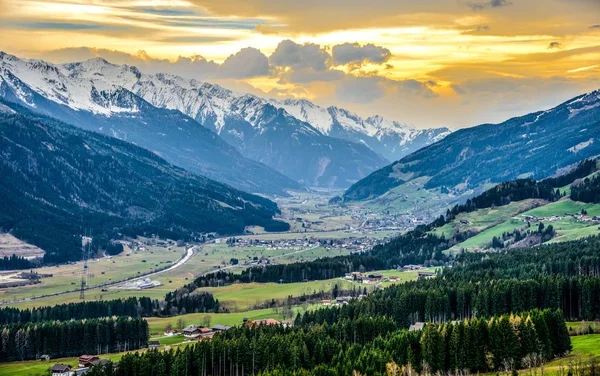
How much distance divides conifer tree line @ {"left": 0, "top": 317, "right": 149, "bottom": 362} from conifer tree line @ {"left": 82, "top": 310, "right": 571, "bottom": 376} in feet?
101

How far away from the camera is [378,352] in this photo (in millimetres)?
97938

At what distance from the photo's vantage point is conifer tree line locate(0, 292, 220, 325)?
532 feet

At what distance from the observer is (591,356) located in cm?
8894

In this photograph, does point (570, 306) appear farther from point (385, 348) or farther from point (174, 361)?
point (174, 361)

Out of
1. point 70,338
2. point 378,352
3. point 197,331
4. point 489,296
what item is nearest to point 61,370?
point 70,338

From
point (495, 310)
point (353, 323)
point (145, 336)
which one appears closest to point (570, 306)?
point (495, 310)

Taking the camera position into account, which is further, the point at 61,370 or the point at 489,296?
the point at 489,296

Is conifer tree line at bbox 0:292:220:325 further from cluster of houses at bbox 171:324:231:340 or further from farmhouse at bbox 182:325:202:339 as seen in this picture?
farmhouse at bbox 182:325:202:339

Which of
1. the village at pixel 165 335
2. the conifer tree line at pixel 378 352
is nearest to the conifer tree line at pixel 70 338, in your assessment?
the village at pixel 165 335

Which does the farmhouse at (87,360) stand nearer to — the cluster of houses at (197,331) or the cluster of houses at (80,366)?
the cluster of houses at (80,366)

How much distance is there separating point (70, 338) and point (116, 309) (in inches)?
1408

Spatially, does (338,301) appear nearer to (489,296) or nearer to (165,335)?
(165,335)

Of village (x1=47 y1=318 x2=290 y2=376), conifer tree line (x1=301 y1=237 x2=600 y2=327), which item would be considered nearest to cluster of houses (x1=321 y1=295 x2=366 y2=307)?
conifer tree line (x1=301 y1=237 x2=600 y2=327)

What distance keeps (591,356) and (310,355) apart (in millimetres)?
34301
